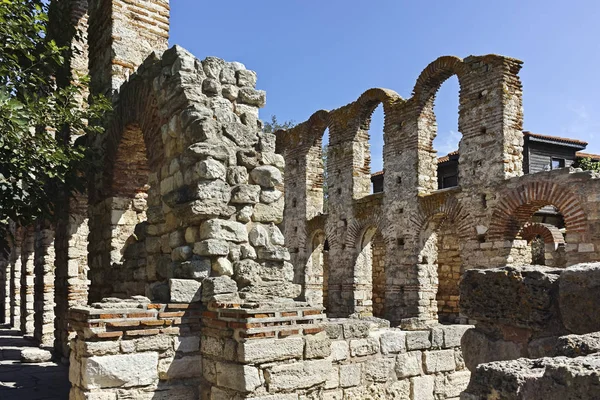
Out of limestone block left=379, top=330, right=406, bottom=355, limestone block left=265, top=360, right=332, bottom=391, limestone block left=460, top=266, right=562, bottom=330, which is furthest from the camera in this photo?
limestone block left=379, top=330, right=406, bottom=355

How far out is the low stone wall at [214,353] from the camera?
4262 mm

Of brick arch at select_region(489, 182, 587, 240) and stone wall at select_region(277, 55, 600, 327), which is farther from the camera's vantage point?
stone wall at select_region(277, 55, 600, 327)

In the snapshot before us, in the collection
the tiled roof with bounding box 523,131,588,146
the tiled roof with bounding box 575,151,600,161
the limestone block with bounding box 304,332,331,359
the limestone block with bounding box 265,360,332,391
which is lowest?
the limestone block with bounding box 265,360,332,391

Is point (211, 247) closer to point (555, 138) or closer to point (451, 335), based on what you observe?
point (451, 335)

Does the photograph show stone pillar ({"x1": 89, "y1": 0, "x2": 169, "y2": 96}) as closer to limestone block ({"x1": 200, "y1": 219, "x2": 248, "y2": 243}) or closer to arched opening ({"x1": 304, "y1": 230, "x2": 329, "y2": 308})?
limestone block ({"x1": 200, "y1": 219, "x2": 248, "y2": 243})

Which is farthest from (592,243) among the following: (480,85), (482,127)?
(480,85)

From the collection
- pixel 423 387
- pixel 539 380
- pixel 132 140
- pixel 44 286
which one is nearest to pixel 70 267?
pixel 44 286

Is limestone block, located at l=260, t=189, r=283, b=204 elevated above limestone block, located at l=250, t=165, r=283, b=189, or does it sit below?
below

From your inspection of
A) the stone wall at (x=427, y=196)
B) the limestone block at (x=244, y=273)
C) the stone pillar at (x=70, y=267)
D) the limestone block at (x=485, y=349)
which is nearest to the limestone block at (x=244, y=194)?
the limestone block at (x=244, y=273)

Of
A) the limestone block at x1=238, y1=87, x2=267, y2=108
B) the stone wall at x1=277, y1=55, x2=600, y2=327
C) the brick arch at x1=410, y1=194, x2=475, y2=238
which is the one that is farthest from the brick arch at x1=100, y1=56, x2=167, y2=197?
the brick arch at x1=410, y1=194, x2=475, y2=238

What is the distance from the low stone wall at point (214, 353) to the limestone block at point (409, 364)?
460 millimetres

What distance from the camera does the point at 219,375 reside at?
4508 mm

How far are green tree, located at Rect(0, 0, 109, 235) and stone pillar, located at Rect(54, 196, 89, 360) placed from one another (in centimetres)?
204

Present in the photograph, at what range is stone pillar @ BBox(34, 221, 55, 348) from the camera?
11273 mm
